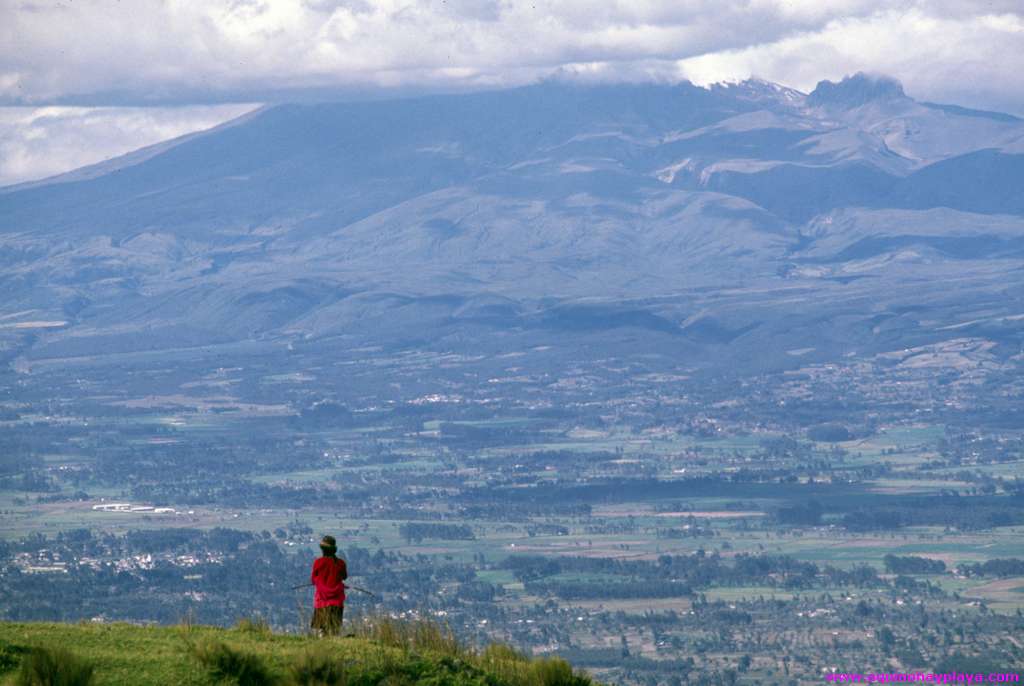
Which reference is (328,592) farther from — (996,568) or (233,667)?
(996,568)

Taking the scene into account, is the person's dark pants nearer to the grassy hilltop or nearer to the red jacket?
the red jacket

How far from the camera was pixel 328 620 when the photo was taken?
655 inches

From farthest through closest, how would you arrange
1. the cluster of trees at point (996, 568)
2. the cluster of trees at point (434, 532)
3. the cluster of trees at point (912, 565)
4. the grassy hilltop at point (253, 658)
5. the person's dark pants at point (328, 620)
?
1. the cluster of trees at point (434, 532)
2. the cluster of trees at point (912, 565)
3. the cluster of trees at point (996, 568)
4. the person's dark pants at point (328, 620)
5. the grassy hilltop at point (253, 658)

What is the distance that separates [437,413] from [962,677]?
84316 millimetres

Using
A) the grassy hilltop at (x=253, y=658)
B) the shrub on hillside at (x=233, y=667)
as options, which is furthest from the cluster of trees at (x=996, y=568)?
the shrub on hillside at (x=233, y=667)

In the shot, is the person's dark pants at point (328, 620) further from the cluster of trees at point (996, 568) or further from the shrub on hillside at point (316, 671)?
the cluster of trees at point (996, 568)

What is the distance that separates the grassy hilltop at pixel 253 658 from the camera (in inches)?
566

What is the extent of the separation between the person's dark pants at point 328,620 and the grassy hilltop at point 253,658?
211mm

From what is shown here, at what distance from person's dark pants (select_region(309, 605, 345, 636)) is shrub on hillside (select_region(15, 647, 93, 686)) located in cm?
300

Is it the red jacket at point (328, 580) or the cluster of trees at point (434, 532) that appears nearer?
the red jacket at point (328, 580)

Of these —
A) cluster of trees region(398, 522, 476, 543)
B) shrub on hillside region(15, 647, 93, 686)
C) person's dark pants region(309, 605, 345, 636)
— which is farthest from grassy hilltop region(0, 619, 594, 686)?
cluster of trees region(398, 522, 476, 543)

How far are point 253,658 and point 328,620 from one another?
1988mm

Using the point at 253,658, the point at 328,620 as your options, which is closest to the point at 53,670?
the point at 253,658

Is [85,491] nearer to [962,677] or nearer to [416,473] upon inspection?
[416,473]
